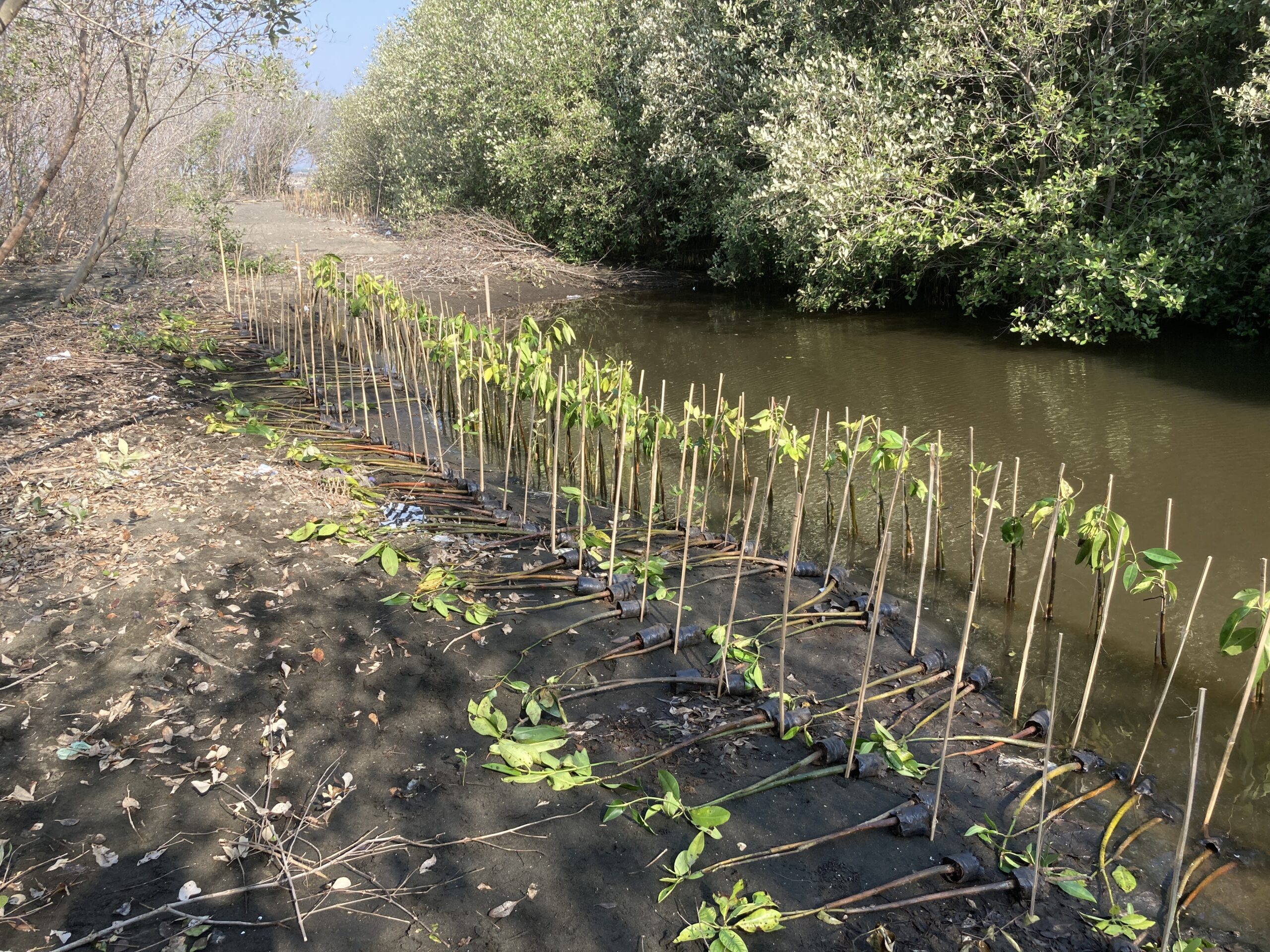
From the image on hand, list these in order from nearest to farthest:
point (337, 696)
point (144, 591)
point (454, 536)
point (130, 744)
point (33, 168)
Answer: point (130, 744) → point (337, 696) → point (144, 591) → point (454, 536) → point (33, 168)

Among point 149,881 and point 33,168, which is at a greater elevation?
point 33,168

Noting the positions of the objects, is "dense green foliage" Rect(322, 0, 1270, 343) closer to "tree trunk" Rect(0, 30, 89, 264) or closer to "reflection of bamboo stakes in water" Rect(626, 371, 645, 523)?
"reflection of bamboo stakes in water" Rect(626, 371, 645, 523)

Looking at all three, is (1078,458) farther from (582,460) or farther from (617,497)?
(617,497)

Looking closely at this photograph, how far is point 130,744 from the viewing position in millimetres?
3197

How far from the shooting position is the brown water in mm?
3994

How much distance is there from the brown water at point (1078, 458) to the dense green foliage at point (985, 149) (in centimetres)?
82

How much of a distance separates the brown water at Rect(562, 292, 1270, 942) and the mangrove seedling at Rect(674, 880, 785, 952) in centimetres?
158

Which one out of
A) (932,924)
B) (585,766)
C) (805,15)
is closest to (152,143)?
(805,15)

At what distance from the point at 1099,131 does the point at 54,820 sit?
1153cm

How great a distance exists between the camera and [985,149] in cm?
1034

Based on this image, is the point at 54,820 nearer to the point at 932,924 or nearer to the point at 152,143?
the point at 932,924

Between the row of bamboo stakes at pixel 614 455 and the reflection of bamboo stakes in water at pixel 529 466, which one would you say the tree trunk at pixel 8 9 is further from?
the reflection of bamboo stakes in water at pixel 529 466

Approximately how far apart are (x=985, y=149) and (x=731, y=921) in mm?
10300

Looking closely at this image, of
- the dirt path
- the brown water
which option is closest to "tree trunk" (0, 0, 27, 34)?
the brown water
